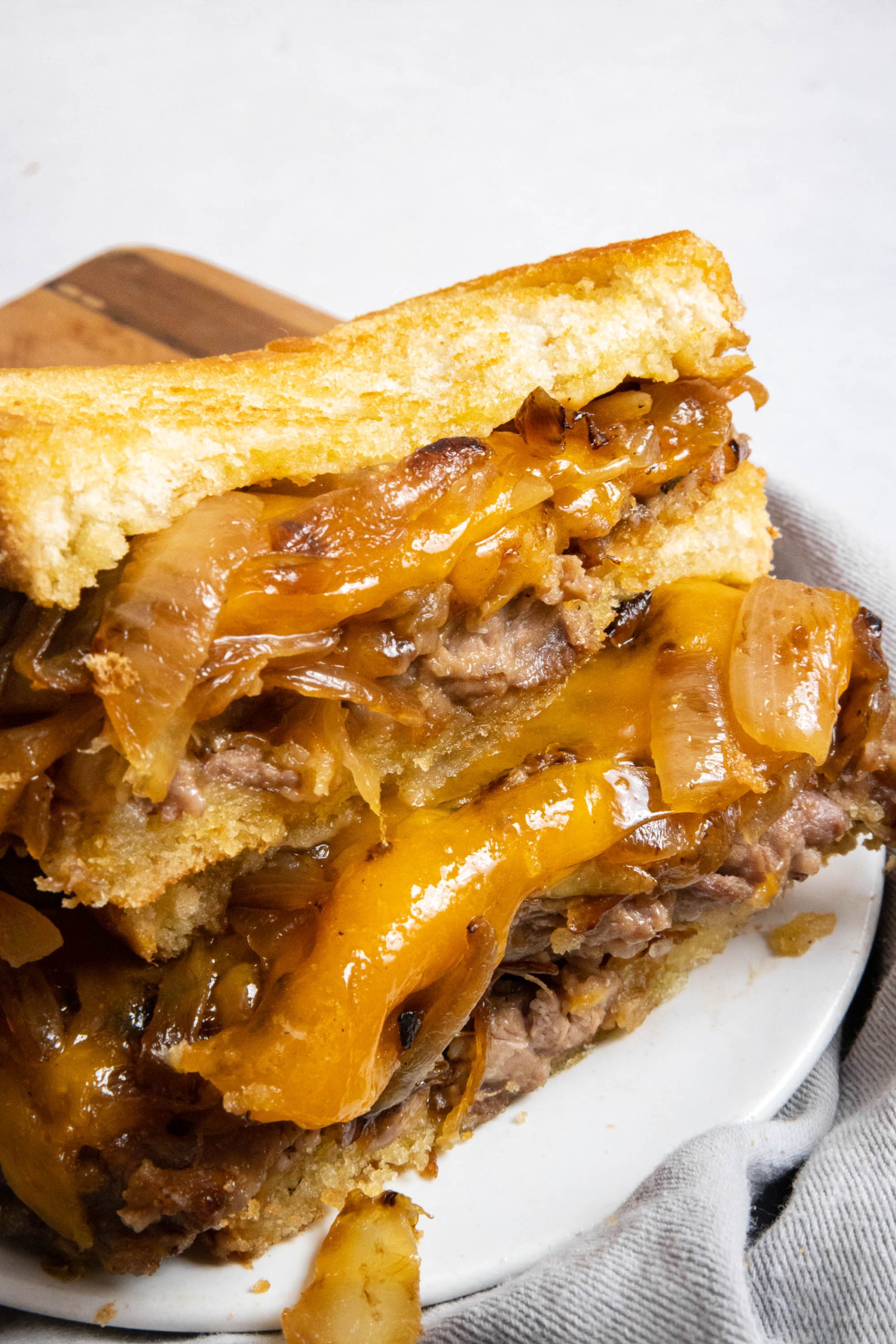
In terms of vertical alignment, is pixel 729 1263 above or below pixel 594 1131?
above

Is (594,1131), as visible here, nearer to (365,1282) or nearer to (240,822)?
(365,1282)

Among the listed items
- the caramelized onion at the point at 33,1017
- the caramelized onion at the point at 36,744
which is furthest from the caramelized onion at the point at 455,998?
the caramelized onion at the point at 36,744

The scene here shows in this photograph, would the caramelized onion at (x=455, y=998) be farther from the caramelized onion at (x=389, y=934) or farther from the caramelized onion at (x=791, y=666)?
the caramelized onion at (x=791, y=666)

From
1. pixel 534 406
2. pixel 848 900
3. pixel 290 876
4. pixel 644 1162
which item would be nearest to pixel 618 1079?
pixel 644 1162

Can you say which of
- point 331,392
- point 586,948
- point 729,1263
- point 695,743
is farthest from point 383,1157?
point 331,392

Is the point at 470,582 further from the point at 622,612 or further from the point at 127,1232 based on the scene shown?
the point at 127,1232

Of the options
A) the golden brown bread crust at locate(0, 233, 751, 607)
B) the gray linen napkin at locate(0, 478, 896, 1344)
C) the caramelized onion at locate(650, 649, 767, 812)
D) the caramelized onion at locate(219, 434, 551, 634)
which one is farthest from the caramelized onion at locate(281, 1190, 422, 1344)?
the golden brown bread crust at locate(0, 233, 751, 607)
